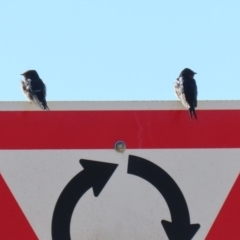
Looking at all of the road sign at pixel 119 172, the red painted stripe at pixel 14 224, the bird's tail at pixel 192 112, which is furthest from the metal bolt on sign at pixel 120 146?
the red painted stripe at pixel 14 224

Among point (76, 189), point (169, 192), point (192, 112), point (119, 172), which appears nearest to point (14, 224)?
point (76, 189)

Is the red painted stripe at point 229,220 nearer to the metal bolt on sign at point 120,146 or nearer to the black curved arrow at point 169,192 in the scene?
the black curved arrow at point 169,192

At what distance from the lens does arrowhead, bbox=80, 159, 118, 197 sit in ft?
6.29

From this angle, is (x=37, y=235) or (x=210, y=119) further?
(x=210, y=119)

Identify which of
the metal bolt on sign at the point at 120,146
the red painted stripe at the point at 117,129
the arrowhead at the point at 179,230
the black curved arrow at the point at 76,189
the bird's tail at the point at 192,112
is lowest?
the arrowhead at the point at 179,230

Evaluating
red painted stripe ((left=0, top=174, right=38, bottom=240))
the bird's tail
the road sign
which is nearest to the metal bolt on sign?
the road sign

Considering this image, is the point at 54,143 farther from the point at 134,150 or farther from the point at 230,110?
the point at 230,110

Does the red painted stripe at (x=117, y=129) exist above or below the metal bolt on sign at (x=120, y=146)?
above

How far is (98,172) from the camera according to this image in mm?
1938

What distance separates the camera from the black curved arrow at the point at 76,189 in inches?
73.8

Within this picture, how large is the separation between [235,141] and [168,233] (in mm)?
335

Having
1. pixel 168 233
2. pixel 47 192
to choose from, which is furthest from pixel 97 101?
pixel 168 233

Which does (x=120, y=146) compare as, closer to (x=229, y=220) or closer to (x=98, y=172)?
(x=98, y=172)

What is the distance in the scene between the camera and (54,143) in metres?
1.91
